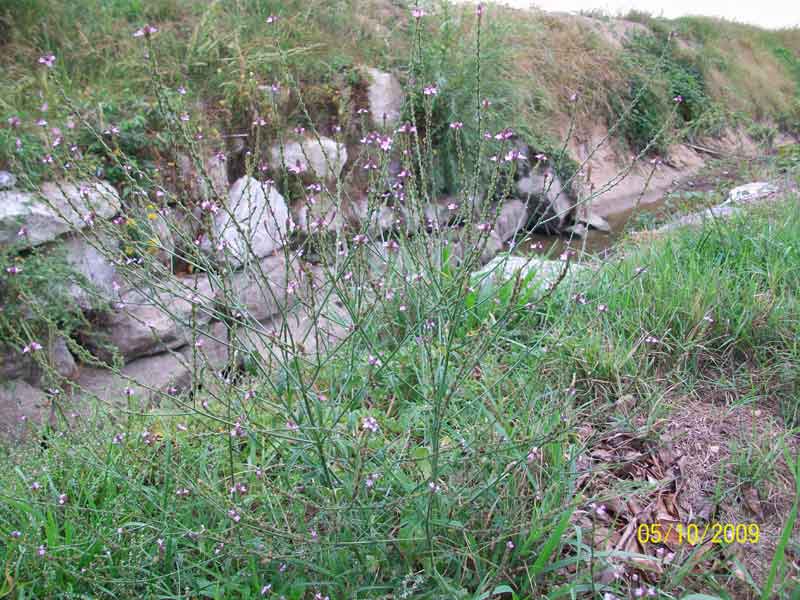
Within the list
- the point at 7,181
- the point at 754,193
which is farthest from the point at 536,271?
the point at 7,181

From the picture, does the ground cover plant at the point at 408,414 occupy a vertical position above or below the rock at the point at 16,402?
above

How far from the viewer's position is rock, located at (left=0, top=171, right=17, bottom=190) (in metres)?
3.85

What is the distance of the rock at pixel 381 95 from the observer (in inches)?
233

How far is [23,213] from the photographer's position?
3.76 metres

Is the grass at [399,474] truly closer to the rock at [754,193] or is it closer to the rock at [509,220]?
the rock at [754,193]

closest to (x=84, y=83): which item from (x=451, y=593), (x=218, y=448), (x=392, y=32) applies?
(x=392, y=32)

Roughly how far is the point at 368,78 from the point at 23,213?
3.47 metres

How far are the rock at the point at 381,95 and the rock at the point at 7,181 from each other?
3.10 meters

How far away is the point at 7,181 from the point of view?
12.7 feet
